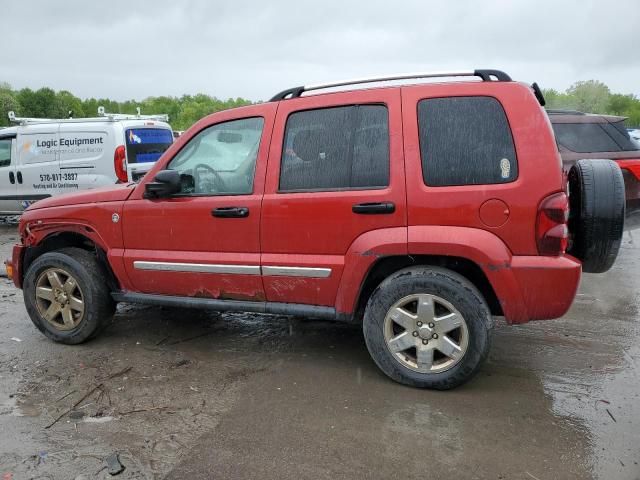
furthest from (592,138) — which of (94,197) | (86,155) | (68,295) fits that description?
(86,155)

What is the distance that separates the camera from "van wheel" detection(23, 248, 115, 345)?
413cm

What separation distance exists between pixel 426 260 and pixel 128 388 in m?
2.18

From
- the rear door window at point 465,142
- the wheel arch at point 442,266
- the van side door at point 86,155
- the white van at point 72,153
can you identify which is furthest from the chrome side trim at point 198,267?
the van side door at point 86,155

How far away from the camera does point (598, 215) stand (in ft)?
10.6

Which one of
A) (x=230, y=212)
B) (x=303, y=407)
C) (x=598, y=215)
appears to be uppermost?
(x=230, y=212)

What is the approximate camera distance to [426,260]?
3383mm

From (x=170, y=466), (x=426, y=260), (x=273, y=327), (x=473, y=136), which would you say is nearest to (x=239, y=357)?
(x=273, y=327)

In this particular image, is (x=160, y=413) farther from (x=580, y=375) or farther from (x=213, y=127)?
(x=580, y=375)

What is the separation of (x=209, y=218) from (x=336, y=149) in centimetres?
104

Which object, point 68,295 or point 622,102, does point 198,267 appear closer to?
point 68,295

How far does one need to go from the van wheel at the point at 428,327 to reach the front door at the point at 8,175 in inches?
357

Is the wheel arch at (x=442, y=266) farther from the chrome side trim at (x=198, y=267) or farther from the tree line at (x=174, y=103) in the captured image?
the tree line at (x=174, y=103)

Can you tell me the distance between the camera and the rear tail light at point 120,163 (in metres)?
8.94

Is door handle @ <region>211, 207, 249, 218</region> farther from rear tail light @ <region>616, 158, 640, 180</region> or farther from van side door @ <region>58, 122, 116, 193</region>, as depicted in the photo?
van side door @ <region>58, 122, 116, 193</region>
